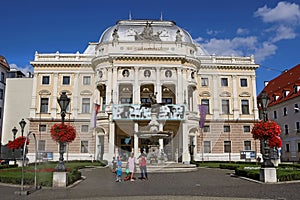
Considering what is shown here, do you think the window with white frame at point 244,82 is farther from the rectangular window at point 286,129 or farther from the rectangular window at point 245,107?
the rectangular window at point 286,129

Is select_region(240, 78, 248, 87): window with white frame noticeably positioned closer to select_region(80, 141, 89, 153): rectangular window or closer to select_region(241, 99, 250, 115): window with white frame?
select_region(241, 99, 250, 115): window with white frame

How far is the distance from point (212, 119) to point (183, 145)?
29.0 feet

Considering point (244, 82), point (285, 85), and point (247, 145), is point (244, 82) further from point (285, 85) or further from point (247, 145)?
point (285, 85)

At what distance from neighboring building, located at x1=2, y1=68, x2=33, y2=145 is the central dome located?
54.0 feet

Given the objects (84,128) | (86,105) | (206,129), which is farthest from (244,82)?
(84,128)

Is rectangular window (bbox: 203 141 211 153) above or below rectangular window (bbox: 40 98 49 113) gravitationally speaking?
below

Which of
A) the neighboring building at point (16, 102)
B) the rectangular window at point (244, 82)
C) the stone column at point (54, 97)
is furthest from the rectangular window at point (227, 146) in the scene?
the neighboring building at point (16, 102)

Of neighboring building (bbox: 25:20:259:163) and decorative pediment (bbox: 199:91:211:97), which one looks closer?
neighboring building (bbox: 25:20:259:163)

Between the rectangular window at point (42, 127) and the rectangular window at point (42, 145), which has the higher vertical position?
the rectangular window at point (42, 127)

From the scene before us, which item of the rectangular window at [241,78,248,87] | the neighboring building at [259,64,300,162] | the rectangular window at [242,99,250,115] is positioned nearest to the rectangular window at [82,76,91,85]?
the rectangular window at [241,78,248,87]

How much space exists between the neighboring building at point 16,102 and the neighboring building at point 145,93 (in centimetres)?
630

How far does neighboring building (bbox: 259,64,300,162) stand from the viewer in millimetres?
51969

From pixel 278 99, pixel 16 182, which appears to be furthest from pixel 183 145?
pixel 16 182

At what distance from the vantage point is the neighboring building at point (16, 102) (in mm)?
55062
